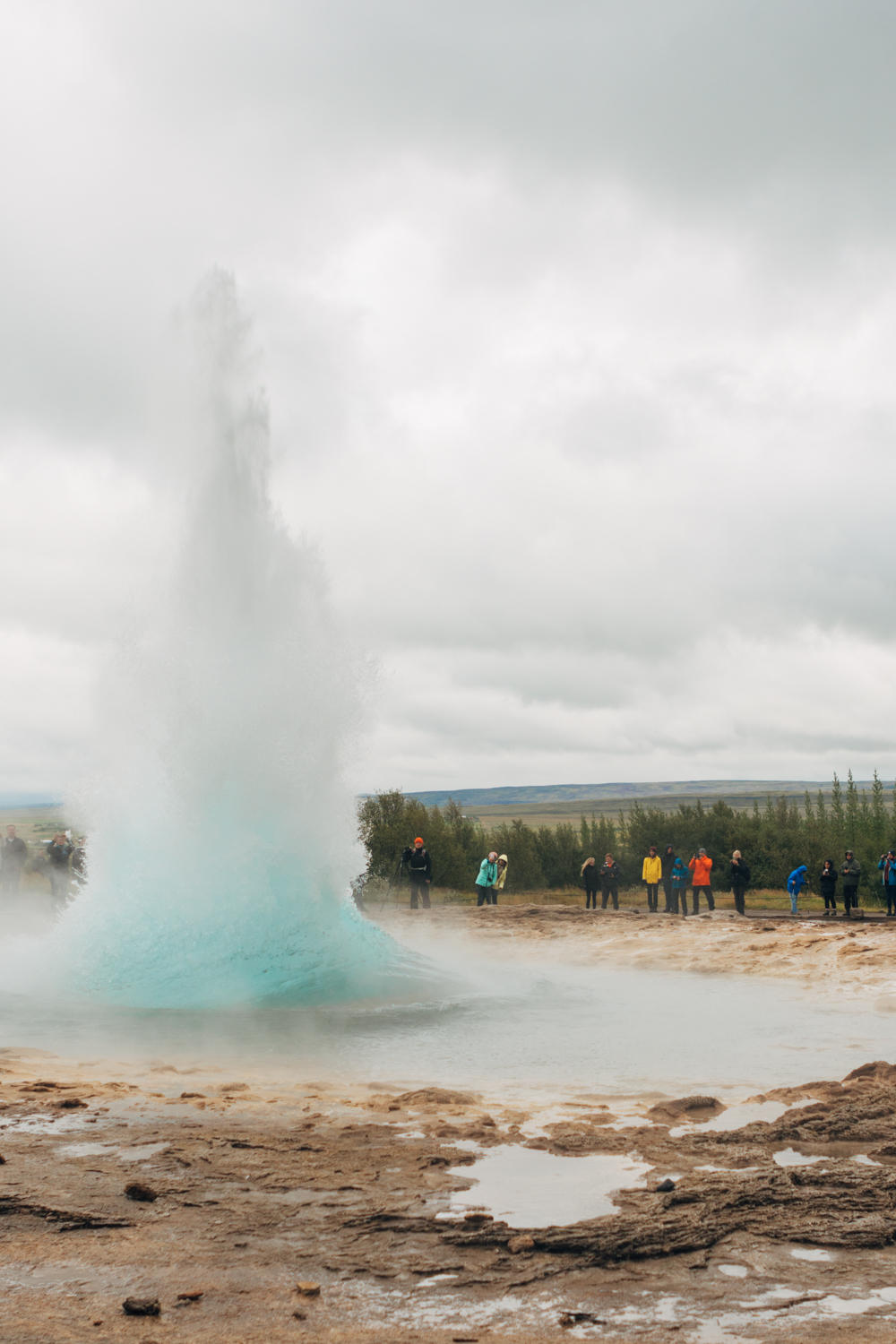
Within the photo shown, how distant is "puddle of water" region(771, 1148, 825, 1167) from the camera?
4.91m

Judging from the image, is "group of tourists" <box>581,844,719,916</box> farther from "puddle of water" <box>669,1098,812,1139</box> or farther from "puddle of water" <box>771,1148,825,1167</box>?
"puddle of water" <box>771,1148,825,1167</box>

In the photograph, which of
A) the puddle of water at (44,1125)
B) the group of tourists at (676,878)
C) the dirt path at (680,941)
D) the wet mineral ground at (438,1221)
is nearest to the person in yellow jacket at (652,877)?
the group of tourists at (676,878)

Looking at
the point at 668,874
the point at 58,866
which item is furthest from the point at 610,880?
the point at 58,866

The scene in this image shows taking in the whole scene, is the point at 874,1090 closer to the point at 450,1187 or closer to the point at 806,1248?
the point at 806,1248

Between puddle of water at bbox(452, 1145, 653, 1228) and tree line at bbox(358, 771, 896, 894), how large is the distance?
80.9 ft

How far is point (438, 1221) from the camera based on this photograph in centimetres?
416

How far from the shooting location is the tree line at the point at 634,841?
31562 millimetres

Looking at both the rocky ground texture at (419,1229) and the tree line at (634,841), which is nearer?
the rocky ground texture at (419,1229)

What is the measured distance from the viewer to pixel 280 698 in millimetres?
12031

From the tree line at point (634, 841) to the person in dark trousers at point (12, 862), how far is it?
13129 millimetres

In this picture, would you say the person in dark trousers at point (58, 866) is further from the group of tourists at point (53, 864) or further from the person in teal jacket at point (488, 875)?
the person in teal jacket at point (488, 875)

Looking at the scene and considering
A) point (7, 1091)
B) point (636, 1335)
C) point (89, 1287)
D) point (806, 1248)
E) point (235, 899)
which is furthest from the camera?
point (235, 899)

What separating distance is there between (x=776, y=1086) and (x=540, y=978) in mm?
6124

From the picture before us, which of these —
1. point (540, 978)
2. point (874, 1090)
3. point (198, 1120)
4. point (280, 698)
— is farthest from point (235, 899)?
point (874, 1090)
